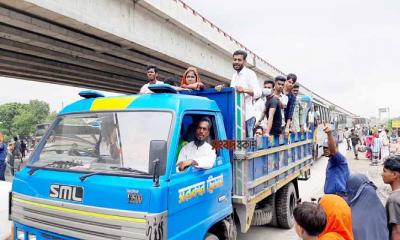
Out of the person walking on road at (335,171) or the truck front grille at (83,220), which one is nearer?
the truck front grille at (83,220)

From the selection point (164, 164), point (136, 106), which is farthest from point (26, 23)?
point (164, 164)

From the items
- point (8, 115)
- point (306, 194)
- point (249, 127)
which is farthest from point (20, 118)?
point (249, 127)

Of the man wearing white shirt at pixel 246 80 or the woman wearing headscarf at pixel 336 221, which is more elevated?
the man wearing white shirt at pixel 246 80

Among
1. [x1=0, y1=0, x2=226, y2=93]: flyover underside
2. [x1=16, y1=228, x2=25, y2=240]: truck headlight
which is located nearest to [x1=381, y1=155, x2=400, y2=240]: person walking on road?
[x1=16, y1=228, x2=25, y2=240]: truck headlight

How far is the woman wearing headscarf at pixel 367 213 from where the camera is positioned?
2561 mm

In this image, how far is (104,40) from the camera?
1225 centimetres

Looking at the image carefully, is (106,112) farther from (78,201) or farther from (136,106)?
(78,201)

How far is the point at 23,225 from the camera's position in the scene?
2.90 metres

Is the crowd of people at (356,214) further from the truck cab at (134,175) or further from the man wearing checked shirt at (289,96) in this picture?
the man wearing checked shirt at (289,96)

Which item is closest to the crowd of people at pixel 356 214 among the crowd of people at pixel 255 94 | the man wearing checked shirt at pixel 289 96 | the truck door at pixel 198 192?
the truck door at pixel 198 192

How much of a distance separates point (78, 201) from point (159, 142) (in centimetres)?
86

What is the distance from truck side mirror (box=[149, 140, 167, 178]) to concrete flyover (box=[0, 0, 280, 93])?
745 cm

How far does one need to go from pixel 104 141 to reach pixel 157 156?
2.60 feet

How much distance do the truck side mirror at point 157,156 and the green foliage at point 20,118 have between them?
85.4 meters
